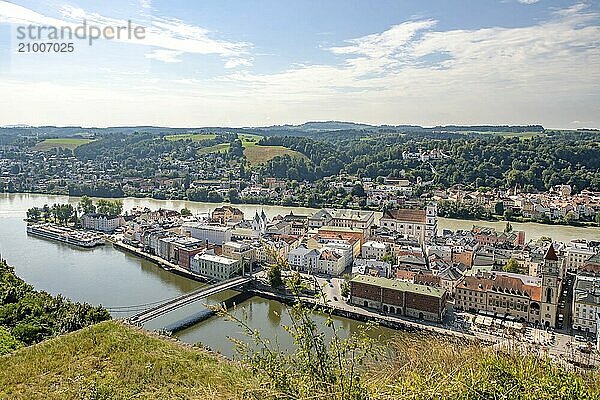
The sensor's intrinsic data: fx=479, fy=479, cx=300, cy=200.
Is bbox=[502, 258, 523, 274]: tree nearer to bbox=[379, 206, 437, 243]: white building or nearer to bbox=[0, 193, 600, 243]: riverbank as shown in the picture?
bbox=[379, 206, 437, 243]: white building

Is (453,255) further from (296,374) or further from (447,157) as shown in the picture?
(447,157)

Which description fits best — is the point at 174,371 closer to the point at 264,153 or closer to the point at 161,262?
the point at 161,262

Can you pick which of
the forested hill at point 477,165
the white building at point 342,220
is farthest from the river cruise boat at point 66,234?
the forested hill at point 477,165

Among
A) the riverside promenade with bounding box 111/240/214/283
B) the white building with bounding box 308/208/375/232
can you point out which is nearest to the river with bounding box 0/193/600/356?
the riverside promenade with bounding box 111/240/214/283

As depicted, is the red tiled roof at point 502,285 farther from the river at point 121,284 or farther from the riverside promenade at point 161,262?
the riverside promenade at point 161,262

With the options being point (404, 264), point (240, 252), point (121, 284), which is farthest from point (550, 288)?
point (121, 284)

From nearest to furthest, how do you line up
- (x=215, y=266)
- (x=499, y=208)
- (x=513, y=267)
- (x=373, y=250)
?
(x=513, y=267)
(x=215, y=266)
(x=373, y=250)
(x=499, y=208)
